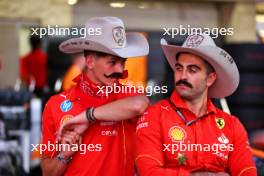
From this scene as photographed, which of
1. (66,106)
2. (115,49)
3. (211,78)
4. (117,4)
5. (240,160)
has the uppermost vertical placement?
(117,4)

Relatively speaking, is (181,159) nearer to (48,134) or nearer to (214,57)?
(214,57)

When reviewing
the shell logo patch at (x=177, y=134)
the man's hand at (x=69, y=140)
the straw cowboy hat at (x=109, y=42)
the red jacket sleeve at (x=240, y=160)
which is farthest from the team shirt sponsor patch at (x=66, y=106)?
the red jacket sleeve at (x=240, y=160)

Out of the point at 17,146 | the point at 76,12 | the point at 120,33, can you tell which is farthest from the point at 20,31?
the point at 120,33

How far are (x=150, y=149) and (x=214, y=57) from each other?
463 mm

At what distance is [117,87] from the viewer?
2.62 meters

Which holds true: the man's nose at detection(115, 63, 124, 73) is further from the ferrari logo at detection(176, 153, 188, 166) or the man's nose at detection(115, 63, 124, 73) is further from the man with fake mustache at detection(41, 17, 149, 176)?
the ferrari logo at detection(176, 153, 188, 166)

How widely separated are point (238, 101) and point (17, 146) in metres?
1.95

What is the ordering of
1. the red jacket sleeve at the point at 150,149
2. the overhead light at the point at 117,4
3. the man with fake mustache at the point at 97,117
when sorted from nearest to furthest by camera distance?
the red jacket sleeve at the point at 150,149
the man with fake mustache at the point at 97,117
the overhead light at the point at 117,4

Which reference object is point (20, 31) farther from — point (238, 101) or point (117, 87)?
point (117, 87)

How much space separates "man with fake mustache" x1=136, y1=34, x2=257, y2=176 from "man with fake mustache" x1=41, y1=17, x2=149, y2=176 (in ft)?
0.37

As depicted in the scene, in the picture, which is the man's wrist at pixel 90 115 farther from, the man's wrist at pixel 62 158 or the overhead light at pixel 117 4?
the overhead light at pixel 117 4

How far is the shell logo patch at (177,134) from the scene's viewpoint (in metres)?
2.50

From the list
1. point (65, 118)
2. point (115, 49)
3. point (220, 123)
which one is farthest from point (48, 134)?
point (220, 123)

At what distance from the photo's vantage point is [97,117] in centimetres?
250
